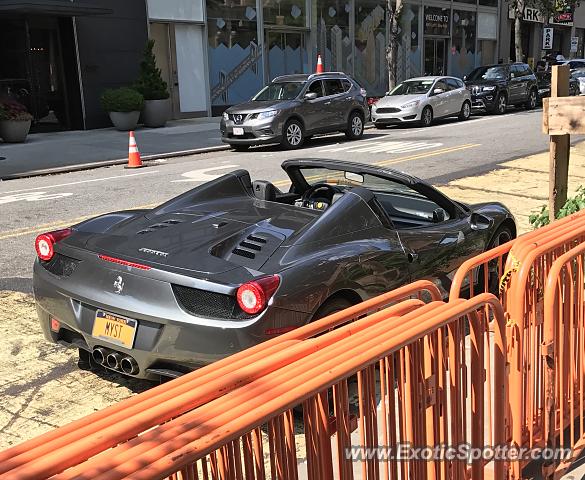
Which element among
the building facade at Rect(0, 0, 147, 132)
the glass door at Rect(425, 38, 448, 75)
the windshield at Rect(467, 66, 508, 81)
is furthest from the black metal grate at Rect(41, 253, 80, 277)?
the glass door at Rect(425, 38, 448, 75)

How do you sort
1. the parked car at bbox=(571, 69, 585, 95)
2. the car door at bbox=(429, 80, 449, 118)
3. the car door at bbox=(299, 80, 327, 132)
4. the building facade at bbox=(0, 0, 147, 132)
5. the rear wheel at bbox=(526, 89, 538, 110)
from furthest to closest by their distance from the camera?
1. the parked car at bbox=(571, 69, 585, 95)
2. the rear wheel at bbox=(526, 89, 538, 110)
3. the car door at bbox=(429, 80, 449, 118)
4. the building facade at bbox=(0, 0, 147, 132)
5. the car door at bbox=(299, 80, 327, 132)

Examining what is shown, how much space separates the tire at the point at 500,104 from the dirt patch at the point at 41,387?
73.3 feet

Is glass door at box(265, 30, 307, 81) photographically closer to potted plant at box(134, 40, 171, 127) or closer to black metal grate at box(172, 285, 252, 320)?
potted plant at box(134, 40, 171, 127)

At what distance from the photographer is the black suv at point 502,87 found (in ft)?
80.0

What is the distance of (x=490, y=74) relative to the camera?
25.5 meters

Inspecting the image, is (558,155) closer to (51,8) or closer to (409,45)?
(51,8)

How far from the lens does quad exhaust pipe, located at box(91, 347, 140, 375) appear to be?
363 cm

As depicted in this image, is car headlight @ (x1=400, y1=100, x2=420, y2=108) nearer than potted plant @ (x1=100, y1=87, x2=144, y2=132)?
No

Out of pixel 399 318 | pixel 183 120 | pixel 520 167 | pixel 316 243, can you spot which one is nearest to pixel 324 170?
pixel 316 243

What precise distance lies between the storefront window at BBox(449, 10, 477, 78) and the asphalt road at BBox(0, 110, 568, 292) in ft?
59.6

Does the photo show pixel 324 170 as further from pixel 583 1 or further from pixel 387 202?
pixel 583 1

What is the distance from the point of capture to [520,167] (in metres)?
12.7

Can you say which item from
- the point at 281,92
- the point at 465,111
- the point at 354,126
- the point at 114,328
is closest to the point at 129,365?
the point at 114,328

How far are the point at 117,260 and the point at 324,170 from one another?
6.23 feet
